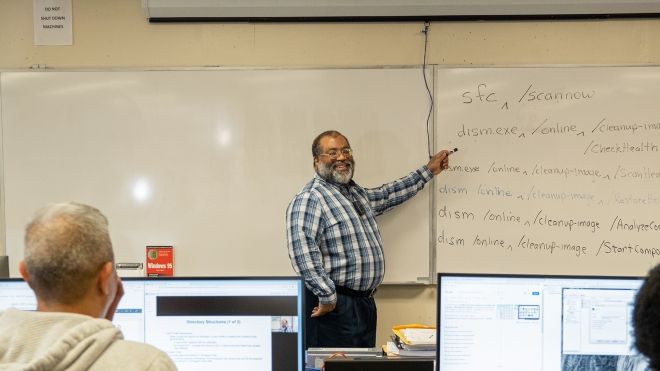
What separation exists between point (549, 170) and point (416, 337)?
5.78 feet

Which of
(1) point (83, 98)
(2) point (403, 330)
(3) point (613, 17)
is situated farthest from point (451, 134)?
(1) point (83, 98)

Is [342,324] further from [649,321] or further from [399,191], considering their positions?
[649,321]

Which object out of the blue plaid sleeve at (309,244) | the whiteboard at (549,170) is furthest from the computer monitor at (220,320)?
the whiteboard at (549,170)

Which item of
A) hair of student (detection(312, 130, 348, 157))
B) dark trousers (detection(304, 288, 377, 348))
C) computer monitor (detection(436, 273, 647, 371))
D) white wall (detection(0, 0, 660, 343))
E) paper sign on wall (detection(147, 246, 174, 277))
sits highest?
white wall (detection(0, 0, 660, 343))

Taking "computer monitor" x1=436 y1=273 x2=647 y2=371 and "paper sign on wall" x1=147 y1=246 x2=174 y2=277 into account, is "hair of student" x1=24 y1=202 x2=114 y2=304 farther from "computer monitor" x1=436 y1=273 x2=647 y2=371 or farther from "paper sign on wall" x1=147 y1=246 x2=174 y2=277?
"paper sign on wall" x1=147 y1=246 x2=174 y2=277

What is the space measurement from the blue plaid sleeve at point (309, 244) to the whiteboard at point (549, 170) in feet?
2.44

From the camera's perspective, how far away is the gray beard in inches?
115

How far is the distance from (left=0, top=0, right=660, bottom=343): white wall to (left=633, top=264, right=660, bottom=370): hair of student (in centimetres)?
242

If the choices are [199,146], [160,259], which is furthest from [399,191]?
[160,259]

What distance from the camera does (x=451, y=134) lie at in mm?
3100

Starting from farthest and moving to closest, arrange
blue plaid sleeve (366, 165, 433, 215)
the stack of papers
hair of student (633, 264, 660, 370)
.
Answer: blue plaid sleeve (366, 165, 433, 215) → the stack of papers → hair of student (633, 264, 660, 370)

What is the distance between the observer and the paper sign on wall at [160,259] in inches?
123

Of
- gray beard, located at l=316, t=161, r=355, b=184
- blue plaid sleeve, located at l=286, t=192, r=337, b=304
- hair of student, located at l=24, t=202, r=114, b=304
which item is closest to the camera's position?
Answer: hair of student, located at l=24, t=202, r=114, b=304

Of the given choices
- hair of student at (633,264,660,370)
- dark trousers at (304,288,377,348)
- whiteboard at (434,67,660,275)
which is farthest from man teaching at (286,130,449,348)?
hair of student at (633,264,660,370)
